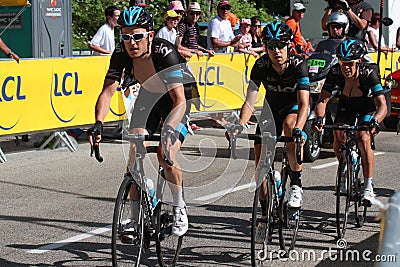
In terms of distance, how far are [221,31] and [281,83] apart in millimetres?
9282

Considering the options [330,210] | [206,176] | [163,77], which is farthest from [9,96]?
[163,77]

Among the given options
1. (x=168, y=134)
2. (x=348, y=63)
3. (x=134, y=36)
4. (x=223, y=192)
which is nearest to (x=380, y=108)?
(x=348, y=63)

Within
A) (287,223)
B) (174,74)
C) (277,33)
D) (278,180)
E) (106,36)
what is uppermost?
(277,33)

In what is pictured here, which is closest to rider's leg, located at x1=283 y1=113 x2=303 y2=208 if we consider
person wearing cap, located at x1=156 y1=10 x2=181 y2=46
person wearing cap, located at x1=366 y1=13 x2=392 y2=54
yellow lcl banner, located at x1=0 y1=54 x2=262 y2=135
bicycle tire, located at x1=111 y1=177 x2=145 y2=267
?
bicycle tire, located at x1=111 y1=177 x2=145 y2=267

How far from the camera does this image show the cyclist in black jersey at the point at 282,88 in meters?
6.77

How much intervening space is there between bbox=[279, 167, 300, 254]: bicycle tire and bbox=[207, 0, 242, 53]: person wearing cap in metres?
9.15

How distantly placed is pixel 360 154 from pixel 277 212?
1.54 meters

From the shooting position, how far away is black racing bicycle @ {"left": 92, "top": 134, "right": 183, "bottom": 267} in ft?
19.3

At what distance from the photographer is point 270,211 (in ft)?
22.0

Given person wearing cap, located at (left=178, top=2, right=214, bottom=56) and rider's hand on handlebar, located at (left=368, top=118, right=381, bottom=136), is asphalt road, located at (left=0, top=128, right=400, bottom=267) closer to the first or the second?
rider's hand on handlebar, located at (left=368, top=118, right=381, bottom=136)

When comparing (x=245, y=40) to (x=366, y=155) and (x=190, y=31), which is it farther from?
(x=366, y=155)

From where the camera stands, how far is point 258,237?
6.62 metres

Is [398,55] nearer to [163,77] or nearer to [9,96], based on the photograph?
[9,96]

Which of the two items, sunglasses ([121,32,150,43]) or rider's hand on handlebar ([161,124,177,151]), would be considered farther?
sunglasses ([121,32,150,43])
